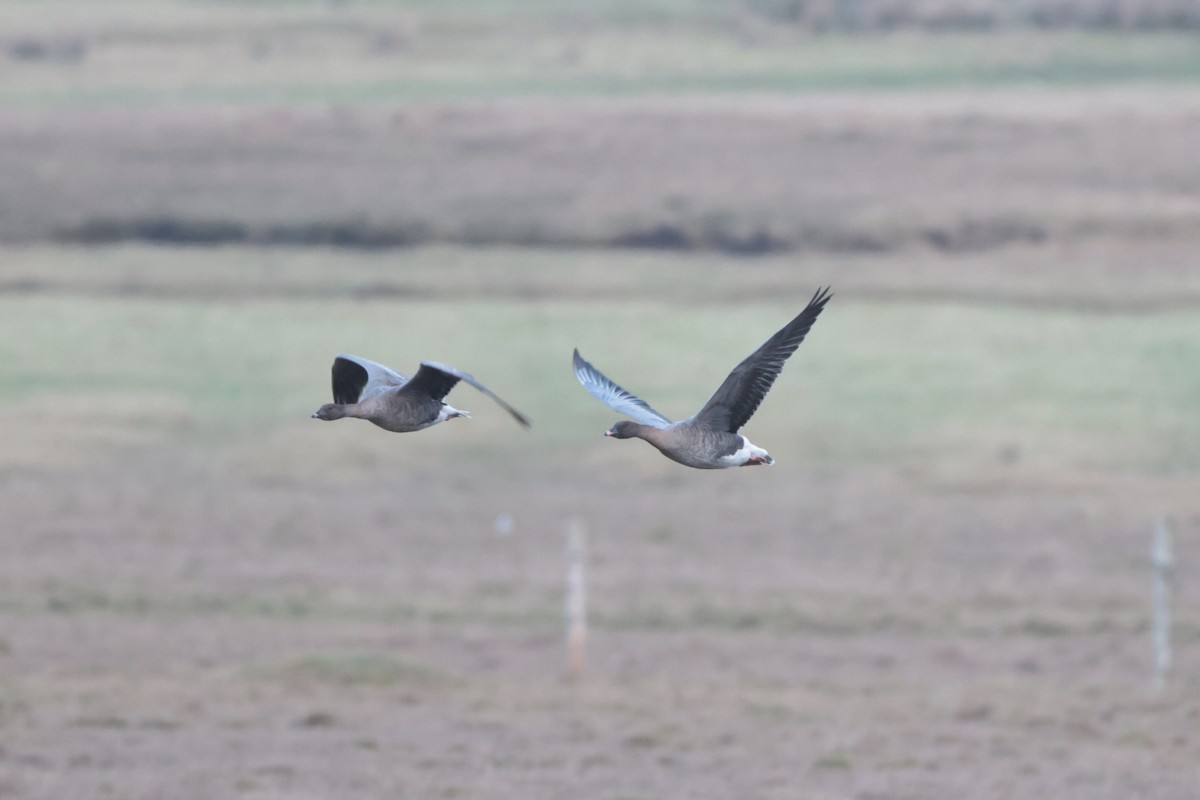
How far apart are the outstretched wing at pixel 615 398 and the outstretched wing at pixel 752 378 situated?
332 mm

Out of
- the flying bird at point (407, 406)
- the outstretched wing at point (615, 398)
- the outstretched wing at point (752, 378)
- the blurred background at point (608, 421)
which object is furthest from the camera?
the blurred background at point (608, 421)

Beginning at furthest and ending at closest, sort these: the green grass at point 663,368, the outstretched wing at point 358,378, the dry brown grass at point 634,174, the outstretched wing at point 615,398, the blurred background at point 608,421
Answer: the dry brown grass at point 634,174 → the green grass at point 663,368 → the blurred background at point 608,421 → the outstretched wing at point 615,398 → the outstretched wing at point 358,378

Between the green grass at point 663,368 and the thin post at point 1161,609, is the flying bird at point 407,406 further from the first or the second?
the green grass at point 663,368

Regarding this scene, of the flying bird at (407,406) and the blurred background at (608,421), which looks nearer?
the flying bird at (407,406)

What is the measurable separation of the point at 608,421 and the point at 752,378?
21591 mm

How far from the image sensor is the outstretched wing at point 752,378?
12.1m

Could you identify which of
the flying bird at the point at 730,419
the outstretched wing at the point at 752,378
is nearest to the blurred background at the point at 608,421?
the flying bird at the point at 730,419

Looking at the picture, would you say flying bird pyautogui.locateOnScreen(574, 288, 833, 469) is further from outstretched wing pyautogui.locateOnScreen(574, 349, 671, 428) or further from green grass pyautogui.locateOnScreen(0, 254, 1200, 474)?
green grass pyautogui.locateOnScreen(0, 254, 1200, 474)

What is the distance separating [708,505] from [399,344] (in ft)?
24.4

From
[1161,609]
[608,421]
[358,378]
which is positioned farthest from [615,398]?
[608,421]

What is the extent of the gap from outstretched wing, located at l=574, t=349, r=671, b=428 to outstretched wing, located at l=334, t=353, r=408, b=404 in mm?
968

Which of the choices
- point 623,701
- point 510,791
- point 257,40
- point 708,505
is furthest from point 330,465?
point 257,40

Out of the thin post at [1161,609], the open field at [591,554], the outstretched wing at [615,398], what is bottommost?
the open field at [591,554]

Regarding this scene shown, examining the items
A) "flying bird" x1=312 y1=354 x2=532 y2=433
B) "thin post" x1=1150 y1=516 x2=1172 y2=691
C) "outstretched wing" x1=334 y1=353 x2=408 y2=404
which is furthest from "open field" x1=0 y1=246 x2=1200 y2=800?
"flying bird" x1=312 y1=354 x2=532 y2=433
